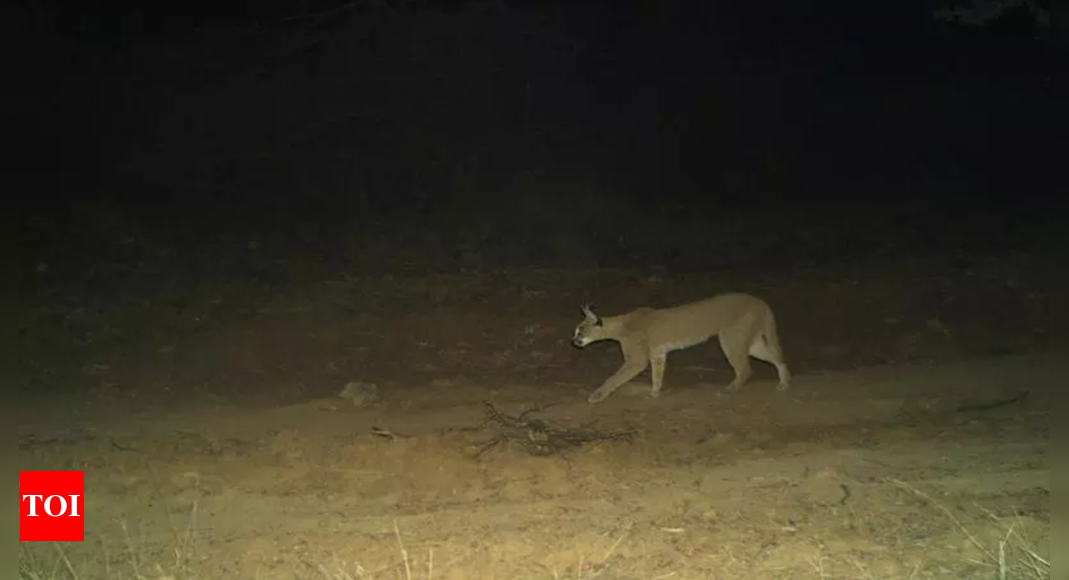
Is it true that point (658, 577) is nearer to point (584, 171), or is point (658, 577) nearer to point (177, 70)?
point (584, 171)

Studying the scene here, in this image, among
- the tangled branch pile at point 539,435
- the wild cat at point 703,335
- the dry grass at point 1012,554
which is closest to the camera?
the dry grass at point 1012,554

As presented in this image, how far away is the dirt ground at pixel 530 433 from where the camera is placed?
6.62 m

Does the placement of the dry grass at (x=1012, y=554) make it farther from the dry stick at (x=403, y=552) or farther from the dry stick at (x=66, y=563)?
the dry stick at (x=66, y=563)

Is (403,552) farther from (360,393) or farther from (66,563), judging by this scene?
(360,393)

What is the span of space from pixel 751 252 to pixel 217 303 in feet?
24.3

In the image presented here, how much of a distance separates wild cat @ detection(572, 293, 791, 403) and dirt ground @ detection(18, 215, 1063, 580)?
218 millimetres

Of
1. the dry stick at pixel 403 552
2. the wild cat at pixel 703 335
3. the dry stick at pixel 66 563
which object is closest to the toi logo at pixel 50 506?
the dry stick at pixel 66 563

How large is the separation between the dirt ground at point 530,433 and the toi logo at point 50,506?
110 mm

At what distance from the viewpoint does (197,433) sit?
945cm

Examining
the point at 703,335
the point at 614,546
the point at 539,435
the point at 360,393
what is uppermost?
A: the point at 703,335

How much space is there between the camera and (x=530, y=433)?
9.21m

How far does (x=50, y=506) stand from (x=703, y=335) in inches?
244

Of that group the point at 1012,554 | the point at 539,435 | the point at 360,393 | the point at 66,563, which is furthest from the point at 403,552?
the point at 360,393

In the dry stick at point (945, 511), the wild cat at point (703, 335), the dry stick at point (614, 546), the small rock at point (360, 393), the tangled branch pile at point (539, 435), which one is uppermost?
the wild cat at point (703, 335)
